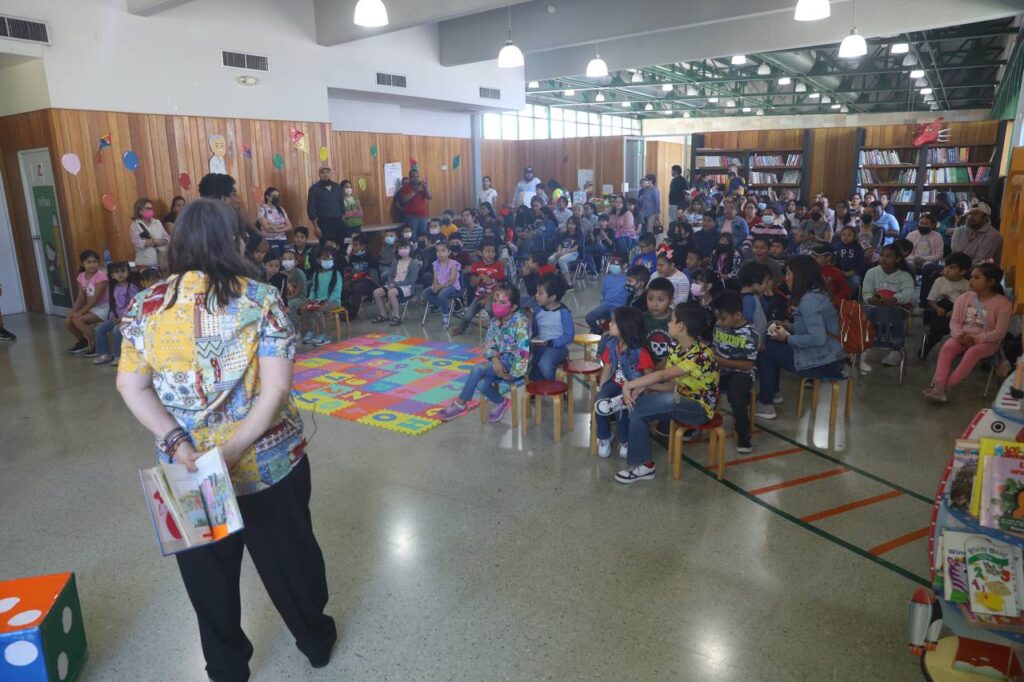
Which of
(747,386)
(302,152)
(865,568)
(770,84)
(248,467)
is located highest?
(770,84)

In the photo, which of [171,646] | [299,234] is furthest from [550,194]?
[171,646]

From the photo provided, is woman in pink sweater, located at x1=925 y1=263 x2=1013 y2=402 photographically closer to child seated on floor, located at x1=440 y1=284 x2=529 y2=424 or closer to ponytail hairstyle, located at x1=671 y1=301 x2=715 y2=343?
ponytail hairstyle, located at x1=671 y1=301 x2=715 y2=343

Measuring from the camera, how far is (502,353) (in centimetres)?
475

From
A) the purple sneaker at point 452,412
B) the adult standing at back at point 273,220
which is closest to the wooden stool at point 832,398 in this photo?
the purple sneaker at point 452,412

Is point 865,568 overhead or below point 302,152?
below

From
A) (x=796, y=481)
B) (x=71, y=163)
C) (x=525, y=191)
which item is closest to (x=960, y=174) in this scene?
(x=525, y=191)

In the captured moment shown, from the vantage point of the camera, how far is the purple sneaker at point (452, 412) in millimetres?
4941

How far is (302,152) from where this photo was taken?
10430mm

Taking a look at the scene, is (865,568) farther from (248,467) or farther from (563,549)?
(248,467)

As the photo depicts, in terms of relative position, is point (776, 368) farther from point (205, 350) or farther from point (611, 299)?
point (205, 350)

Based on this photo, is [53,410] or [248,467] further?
[53,410]

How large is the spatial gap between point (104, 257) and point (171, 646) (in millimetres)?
7176

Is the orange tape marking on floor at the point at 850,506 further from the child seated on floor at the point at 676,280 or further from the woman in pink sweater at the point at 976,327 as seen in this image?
the child seated on floor at the point at 676,280

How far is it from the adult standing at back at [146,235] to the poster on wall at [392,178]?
190 inches
